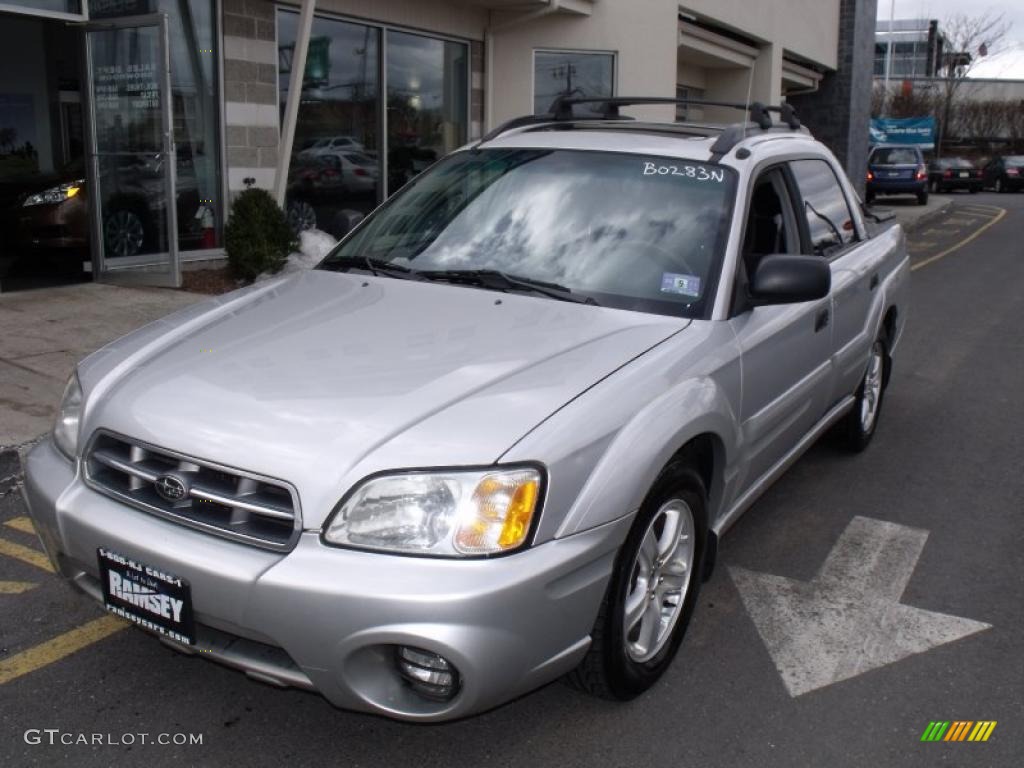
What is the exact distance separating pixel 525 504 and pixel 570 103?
2830mm

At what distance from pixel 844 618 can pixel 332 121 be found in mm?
9350

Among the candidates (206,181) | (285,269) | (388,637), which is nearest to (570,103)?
(388,637)

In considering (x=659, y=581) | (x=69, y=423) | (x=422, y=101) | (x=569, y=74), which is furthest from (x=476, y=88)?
(x=659, y=581)

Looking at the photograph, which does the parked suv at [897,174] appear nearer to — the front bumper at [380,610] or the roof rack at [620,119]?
the roof rack at [620,119]

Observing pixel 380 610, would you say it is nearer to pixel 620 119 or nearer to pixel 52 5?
pixel 620 119

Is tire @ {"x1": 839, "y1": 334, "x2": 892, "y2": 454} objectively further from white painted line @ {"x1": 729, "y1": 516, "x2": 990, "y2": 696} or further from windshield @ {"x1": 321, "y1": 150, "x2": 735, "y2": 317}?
windshield @ {"x1": 321, "y1": 150, "x2": 735, "y2": 317}

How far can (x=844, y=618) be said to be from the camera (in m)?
3.82

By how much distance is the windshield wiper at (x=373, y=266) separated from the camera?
12.8 ft

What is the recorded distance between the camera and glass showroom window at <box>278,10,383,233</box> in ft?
36.9

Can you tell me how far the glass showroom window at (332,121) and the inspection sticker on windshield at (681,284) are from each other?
7.72 metres

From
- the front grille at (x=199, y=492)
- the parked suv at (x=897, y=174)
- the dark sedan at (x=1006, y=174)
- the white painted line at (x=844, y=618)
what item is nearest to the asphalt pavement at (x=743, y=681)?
the white painted line at (x=844, y=618)

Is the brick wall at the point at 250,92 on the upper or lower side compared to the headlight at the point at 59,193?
upper

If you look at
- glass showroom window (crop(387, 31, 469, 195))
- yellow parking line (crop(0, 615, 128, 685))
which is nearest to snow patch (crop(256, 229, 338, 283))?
glass showroom window (crop(387, 31, 469, 195))

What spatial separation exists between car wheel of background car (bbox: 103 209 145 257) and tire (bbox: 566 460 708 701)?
7857 mm
